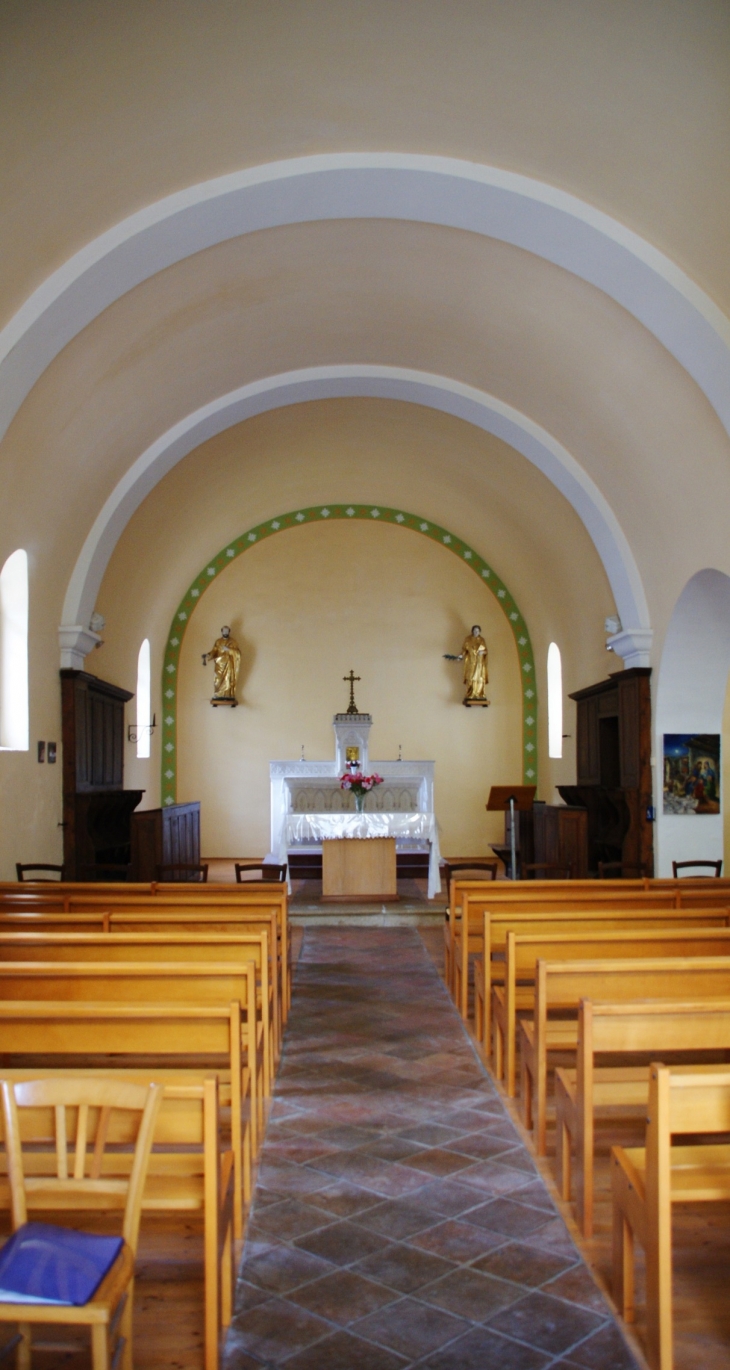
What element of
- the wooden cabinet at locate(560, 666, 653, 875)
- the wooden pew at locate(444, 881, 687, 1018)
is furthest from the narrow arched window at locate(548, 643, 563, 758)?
the wooden pew at locate(444, 881, 687, 1018)

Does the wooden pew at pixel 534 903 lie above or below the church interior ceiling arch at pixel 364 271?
below

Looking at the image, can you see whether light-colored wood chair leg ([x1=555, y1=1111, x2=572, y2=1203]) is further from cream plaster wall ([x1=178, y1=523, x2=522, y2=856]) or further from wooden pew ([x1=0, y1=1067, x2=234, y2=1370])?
cream plaster wall ([x1=178, y1=523, x2=522, y2=856])

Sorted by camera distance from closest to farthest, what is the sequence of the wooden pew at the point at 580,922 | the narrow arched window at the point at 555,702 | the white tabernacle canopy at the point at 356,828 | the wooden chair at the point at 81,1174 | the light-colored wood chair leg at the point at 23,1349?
the wooden chair at the point at 81,1174, the light-colored wood chair leg at the point at 23,1349, the wooden pew at the point at 580,922, the white tabernacle canopy at the point at 356,828, the narrow arched window at the point at 555,702

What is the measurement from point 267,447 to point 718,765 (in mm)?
7569

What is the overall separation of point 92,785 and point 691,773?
6.74 metres

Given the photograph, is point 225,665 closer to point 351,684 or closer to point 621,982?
point 351,684

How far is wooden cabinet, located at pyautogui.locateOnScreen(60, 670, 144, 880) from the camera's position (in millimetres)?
11234

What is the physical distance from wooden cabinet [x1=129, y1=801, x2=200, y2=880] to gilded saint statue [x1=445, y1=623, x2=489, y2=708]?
16.1 ft

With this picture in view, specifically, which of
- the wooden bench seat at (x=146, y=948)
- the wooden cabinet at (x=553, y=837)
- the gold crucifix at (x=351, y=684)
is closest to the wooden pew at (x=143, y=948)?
the wooden bench seat at (x=146, y=948)

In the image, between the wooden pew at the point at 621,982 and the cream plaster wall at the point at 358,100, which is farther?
the cream plaster wall at the point at 358,100

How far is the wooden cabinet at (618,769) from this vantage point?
11.5 metres

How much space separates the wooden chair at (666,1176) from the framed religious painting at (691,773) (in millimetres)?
8363

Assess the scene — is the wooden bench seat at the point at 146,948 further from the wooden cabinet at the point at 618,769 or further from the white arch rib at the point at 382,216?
the wooden cabinet at the point at 618,769

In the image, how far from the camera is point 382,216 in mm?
8273
